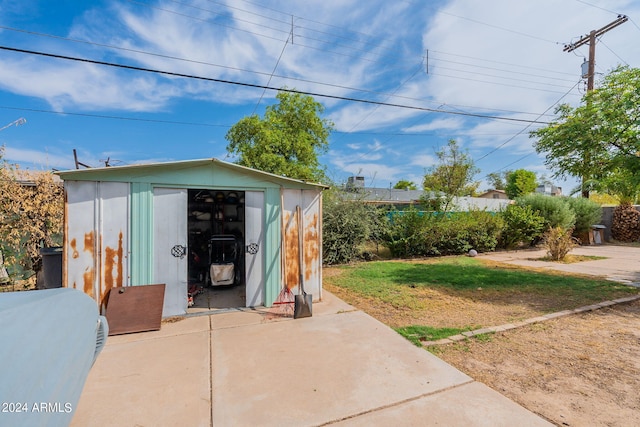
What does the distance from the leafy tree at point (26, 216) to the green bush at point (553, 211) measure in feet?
54.0

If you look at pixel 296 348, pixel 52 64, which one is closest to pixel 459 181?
pixel 296 348

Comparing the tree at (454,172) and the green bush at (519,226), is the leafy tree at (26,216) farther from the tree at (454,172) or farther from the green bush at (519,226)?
the green bush at (519,226)

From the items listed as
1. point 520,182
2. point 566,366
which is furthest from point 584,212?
point 520,182

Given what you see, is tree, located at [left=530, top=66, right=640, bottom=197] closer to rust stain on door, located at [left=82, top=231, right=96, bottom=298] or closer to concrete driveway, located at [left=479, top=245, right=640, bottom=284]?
concrete driveway, located at [left=479, top=245, right=640, bottom=284]

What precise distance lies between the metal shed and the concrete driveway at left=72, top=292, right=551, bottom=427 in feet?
2.94

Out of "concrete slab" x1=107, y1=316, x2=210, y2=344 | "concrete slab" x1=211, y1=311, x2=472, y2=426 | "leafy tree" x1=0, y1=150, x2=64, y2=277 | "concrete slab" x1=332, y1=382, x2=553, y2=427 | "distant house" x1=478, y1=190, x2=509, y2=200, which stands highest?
"distant house" x1=478, y1=190, x2=509, y2=200

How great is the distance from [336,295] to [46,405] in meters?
4.74

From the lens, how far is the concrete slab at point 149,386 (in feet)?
7.01

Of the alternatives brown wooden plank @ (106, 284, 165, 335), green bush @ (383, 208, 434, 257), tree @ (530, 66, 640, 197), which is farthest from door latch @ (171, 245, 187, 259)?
tree @ (530, 66, 640, 197)

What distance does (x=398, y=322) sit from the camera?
4.16 metres

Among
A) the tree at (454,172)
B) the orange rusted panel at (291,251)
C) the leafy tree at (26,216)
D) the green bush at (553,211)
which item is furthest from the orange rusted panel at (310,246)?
the green bush at (553,211)

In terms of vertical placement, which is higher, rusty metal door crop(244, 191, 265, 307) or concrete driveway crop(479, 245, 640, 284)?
rusty metal door crop(244, 191, 265, 307)

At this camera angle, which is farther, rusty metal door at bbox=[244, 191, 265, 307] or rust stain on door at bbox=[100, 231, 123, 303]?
rusty metal door at bbox=[244, 191, 265, 307]

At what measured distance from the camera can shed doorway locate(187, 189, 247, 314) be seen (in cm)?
531
